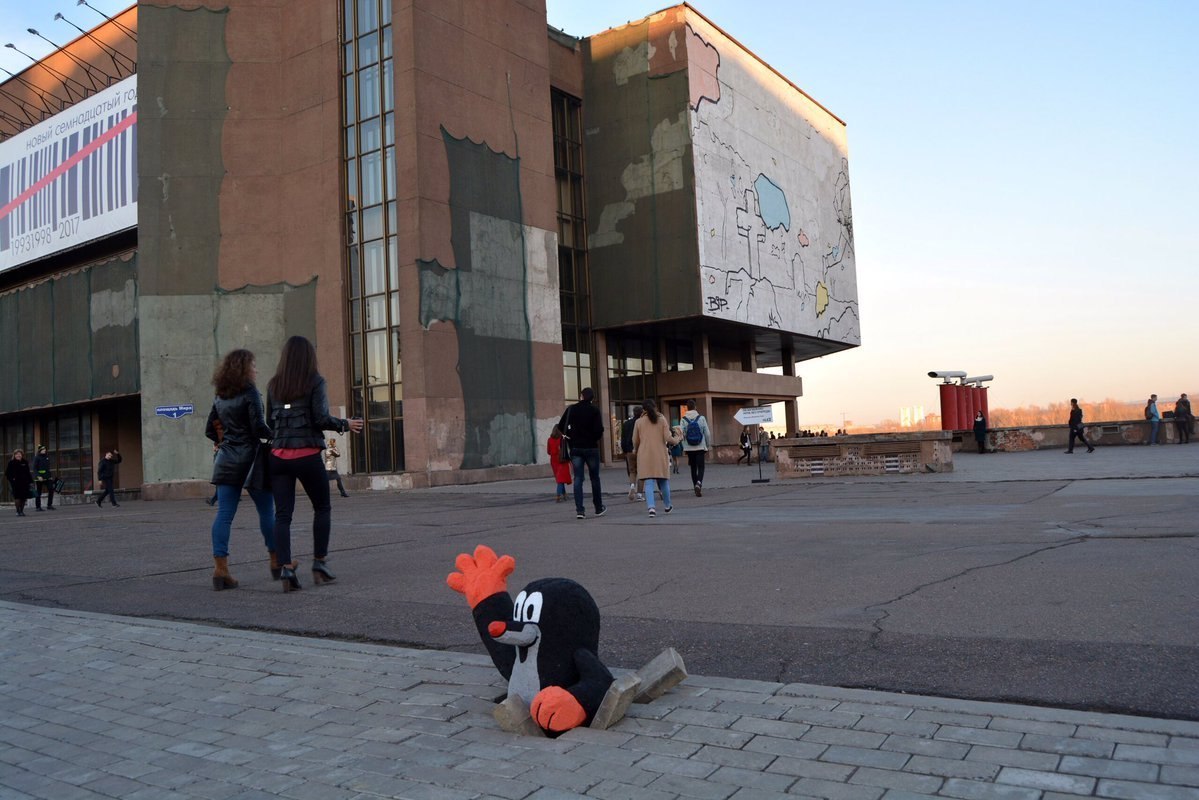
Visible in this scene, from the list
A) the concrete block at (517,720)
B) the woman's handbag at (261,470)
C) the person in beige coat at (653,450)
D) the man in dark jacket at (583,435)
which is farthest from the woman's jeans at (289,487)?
the person in beige coat at (653,450)

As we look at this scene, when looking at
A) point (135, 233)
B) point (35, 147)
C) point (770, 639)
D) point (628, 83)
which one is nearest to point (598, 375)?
point (628, 83)

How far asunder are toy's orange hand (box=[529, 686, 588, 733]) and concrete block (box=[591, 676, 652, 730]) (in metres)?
0.07

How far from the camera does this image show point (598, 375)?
41.8 meters

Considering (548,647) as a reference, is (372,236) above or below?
above

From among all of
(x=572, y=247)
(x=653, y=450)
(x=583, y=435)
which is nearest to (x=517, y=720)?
(x=583, y=435)

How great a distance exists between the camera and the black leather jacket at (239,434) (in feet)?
24.0

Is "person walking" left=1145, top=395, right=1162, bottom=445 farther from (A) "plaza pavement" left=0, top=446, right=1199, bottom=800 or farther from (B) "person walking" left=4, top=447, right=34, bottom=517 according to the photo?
(B) "person walking" left=4, top=447, right=34, bottom=517

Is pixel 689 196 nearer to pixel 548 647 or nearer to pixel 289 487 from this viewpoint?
pixel 289 487

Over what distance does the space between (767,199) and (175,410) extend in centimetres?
2845

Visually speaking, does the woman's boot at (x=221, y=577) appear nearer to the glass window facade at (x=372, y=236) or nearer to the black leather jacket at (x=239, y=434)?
the black leather jacket at (x=239, y=434)

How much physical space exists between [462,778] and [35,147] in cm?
4785

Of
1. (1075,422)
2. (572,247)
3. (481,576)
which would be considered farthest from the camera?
(572,247)

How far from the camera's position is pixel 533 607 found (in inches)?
141

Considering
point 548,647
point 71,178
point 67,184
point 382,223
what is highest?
point 71,178
